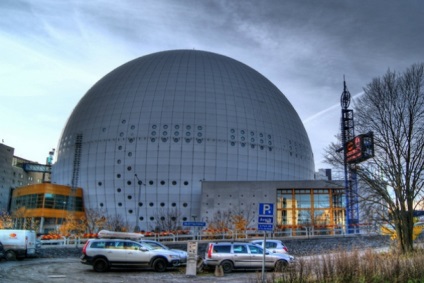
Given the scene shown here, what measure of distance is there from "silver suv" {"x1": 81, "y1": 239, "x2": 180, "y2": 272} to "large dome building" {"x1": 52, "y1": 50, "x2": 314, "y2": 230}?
45.3 meters

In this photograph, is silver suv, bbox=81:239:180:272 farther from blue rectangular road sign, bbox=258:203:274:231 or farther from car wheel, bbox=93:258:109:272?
blue rectangular road sign, bbox=258:203:274:231

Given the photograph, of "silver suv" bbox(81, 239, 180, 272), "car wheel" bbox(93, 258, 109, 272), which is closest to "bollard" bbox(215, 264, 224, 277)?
"silver suv" bbox(81, 239, 180, 272)

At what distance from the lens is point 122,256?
76.6 ft

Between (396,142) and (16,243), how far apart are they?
26482mm

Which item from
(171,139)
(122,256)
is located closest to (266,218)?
(122,256)

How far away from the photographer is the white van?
Result: 3108 cm

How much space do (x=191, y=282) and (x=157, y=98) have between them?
Result: 6179cm

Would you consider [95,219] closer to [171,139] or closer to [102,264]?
[171,139]

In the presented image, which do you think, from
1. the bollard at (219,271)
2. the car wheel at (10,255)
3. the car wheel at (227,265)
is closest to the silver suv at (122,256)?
the car wheel at (227,265)

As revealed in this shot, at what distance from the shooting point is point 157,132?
75.0 meters

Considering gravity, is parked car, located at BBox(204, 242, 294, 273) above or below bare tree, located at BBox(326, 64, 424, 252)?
below

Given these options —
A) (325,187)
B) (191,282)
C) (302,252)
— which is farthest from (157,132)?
(191,282)

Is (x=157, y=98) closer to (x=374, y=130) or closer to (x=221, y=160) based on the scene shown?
(x=221, y=160)

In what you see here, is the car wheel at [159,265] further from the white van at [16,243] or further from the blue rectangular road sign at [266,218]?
the white van at [16,243]
